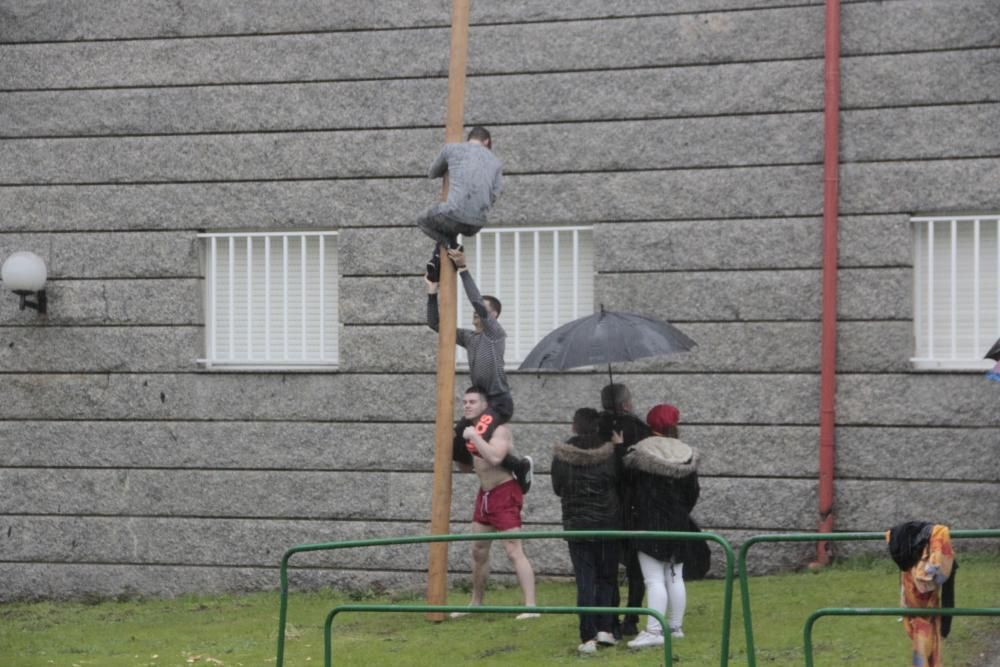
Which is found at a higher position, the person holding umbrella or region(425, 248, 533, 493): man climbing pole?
region(425, 248, 533, 493): man climbing pole

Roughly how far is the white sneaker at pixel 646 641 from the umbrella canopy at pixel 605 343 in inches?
65.4

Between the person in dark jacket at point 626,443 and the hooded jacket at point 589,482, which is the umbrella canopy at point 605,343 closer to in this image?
the person in dark jacket at point 626,443

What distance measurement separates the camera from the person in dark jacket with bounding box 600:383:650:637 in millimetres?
10391

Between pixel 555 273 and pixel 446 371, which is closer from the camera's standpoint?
pixel 446 371

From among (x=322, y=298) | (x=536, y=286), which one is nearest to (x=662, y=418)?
(x=536, y=286)

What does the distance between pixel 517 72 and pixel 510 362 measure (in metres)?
2.27

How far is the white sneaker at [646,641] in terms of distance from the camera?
1004 centimetres

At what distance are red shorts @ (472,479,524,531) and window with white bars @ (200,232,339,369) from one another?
3135 mm

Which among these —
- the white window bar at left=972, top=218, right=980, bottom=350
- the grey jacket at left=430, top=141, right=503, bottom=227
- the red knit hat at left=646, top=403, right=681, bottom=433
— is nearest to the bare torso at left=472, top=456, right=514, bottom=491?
the red knit hat at left=646, top=403, right=681, bottom=433

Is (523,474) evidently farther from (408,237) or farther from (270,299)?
(270,299)

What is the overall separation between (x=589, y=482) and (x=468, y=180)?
198 centimetres

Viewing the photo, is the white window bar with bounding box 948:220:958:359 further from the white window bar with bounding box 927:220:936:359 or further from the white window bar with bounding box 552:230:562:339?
the white window bar with bounding box 552:230:562:339

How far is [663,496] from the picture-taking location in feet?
33.7

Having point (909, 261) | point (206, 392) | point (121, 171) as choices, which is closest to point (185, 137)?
point (121, 171)
